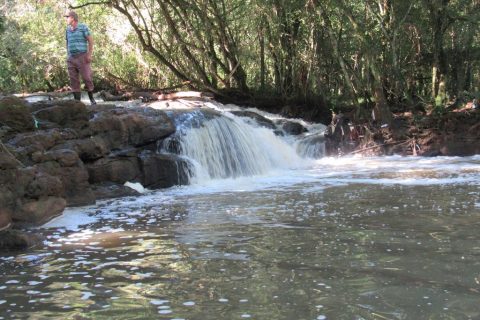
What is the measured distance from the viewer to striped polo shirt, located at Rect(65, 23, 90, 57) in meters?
11.3

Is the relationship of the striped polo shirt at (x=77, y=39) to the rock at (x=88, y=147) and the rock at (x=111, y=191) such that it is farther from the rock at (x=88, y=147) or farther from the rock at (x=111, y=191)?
the rock at (x=111, y=191)

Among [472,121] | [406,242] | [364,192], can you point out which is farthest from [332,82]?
[406,242]

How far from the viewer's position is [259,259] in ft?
16.7

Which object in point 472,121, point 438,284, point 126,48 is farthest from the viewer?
point 126,48

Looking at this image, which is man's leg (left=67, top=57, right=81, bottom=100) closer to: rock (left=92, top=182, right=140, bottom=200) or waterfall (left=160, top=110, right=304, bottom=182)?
waterfall (left=160, top=110, right=304, bottom=182)

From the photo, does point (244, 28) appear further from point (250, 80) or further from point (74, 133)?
point (74, 133)

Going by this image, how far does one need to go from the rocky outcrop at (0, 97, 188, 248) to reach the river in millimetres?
407

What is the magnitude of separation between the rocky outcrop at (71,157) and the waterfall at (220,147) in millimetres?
398

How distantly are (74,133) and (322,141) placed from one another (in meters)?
7.92

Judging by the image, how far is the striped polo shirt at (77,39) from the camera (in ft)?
37.1

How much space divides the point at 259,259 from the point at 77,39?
7.86 metres

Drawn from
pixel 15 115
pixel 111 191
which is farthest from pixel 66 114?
pixel 111 191

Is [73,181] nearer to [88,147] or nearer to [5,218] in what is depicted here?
[88,147]

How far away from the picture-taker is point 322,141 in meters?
15.8
